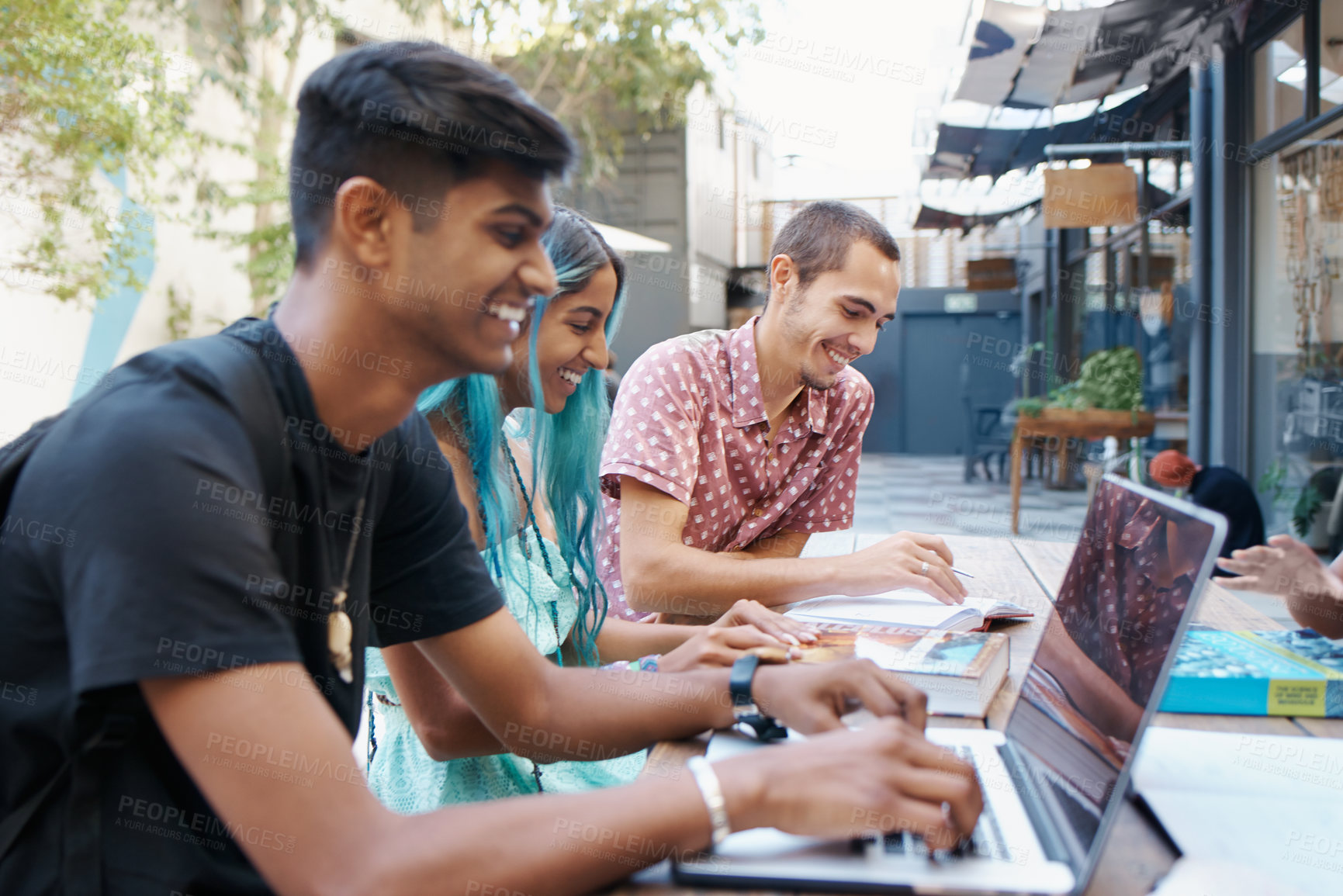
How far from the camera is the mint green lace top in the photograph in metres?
1.46

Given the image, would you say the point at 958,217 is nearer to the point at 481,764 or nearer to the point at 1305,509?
the point at 1305,509

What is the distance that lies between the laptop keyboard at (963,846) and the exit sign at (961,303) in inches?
632

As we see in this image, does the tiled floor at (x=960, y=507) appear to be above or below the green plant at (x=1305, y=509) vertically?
below

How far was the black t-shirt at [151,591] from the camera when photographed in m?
0.72

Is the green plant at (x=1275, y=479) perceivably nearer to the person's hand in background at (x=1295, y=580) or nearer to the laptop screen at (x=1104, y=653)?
the person's hand in background at (x=1295, y=580)

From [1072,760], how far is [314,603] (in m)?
0.75

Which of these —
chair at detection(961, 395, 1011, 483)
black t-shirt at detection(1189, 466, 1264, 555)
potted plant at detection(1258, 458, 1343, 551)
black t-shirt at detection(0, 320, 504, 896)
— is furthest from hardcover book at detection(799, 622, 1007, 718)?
chair at detection(961, 395, 1011, 483)

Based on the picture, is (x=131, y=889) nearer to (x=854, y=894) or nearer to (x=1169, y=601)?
(x=854, y=894)

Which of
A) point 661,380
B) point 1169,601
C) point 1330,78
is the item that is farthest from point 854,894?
point 1330,78

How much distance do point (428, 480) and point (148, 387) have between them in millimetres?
401

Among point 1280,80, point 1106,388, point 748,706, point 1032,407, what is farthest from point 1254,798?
point 1032,407

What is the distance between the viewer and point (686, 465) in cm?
210

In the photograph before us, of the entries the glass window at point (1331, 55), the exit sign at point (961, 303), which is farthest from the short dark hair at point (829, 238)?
the exit sign at point (961, 303)

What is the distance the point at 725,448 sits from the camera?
7.56 feet
